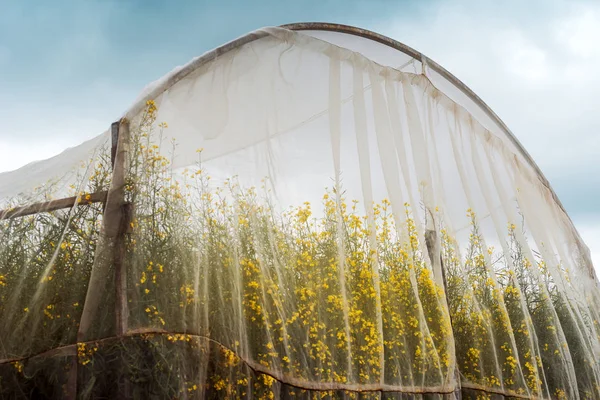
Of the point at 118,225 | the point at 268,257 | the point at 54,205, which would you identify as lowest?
the point at 268,257

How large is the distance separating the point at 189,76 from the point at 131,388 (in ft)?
3.73

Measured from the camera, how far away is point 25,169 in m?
2.64

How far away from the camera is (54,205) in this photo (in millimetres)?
2291

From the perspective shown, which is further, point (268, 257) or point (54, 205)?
point (54, 205)

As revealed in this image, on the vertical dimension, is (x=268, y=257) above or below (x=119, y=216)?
below

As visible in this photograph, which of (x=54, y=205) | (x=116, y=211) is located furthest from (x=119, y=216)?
(x=54, y=205)

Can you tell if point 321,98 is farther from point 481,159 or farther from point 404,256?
point 481,159

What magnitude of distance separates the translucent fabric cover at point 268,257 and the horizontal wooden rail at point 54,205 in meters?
0.01

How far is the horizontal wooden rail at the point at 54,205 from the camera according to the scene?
88.5 inches

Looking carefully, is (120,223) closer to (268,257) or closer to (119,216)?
(119,216)

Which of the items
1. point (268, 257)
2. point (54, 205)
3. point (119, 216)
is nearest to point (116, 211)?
point (119, 216)

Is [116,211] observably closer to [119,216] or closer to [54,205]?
[119,216]

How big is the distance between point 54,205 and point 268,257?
79 cm

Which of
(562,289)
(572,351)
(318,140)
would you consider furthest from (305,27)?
(572,351)
